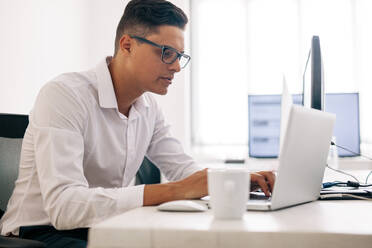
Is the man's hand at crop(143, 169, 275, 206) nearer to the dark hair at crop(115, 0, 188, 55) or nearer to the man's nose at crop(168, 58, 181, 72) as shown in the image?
the man's nose at crop(168, 58, 181, 72)

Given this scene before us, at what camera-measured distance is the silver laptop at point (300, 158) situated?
0.72 meters

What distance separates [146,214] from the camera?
0.75 m

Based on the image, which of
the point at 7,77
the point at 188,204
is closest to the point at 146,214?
the point at 188,204

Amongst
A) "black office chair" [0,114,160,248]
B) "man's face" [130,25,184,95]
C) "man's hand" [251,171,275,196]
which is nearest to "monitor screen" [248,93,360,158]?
"man's face" [130,25,184,95]

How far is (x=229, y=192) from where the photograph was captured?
66 cm

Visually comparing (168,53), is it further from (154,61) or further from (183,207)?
(183,207)

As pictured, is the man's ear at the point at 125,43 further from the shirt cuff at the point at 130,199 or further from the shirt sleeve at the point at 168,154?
the shirt cuff at the point at 130,199

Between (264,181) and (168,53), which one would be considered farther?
(168,53)

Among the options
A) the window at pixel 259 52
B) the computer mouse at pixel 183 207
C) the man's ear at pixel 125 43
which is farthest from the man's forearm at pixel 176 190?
the window at pixel 259 52

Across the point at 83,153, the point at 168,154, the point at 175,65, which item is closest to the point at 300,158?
the point at 83,153

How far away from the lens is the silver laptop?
2.36 feet

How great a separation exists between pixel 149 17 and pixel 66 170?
65 cm

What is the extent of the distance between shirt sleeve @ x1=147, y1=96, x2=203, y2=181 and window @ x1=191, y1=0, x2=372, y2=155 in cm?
226

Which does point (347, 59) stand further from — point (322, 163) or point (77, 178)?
point (77, 178)
